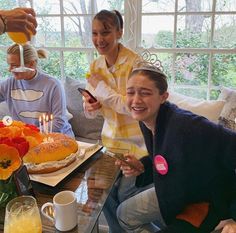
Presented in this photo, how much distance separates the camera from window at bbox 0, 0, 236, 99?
8.29ft

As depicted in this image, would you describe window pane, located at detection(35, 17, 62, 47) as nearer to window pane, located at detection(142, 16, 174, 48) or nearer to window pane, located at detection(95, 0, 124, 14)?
window pane, located at detection(95, 0, 124, 14)

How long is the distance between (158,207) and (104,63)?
3.08 feet

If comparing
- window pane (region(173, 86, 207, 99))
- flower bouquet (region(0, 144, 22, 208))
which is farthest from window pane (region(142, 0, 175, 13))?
flower bouquet (region(0, 144, 22, 208))

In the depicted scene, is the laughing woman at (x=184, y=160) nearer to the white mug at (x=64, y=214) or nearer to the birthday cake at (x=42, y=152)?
the birthday cake at (x=42, y=152)

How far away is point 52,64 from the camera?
9.99 feet

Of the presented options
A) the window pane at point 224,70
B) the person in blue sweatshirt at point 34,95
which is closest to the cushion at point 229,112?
the window pane at point 224,70

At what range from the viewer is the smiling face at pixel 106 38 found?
188 cm

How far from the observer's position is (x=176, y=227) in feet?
4.27

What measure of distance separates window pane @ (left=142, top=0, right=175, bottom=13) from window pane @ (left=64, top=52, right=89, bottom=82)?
2.34 ft

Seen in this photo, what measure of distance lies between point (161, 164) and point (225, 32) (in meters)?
1.64

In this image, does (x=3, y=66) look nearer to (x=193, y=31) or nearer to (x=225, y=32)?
(x=193, y=31)

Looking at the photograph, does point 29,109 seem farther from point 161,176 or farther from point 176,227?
point 176,227

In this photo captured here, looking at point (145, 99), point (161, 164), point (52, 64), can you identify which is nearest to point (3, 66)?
point (52, 64)

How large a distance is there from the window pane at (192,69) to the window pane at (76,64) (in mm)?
877
